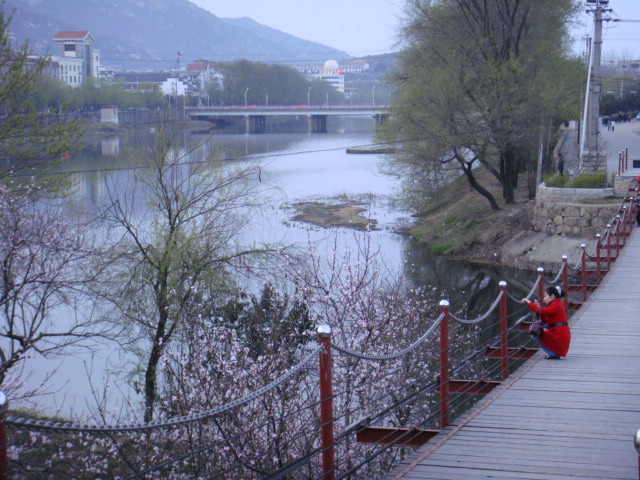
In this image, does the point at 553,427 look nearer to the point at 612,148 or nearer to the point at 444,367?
the point at 444,367

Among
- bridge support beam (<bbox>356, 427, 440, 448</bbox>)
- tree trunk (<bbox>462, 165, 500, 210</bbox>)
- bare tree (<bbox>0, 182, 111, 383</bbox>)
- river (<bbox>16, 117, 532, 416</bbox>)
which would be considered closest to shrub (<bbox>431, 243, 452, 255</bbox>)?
river (<bbox>16, 117, 532, 416</bbox>)

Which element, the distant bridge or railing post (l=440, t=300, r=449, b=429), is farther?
the distant bridge

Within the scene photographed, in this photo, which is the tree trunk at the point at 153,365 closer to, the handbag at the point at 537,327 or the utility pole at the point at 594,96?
the handbag at the point at 537,327

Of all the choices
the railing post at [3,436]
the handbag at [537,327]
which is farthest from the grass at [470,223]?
the railing post at [3,436]

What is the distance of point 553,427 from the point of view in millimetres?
7051

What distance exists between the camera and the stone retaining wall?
28.2 metres

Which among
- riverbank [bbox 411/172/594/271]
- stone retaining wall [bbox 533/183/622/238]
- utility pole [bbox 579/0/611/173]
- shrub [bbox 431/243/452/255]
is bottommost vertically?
shrub [bbox 431/243/452/255]

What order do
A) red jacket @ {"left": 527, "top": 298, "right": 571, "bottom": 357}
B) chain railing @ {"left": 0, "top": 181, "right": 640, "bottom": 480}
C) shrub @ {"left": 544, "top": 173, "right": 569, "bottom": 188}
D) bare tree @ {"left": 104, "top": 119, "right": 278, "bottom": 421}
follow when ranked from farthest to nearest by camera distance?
1. shrub @ {"left": 544, "top": 173, "right": 569, "bottom": 188}
2. bare tree @ {"left": 104, "top": 119, "right": 278, "bottom": 421}
3. red jacket @ {"left": 527, "top": 298, "right": 571, "bottom": 357}
4. chain railing @ {"left": 0, "top": 181, "right": 640, "bottom": 480}

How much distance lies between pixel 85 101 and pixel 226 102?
38.8 m

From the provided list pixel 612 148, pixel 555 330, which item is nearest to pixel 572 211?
pixel 612 148

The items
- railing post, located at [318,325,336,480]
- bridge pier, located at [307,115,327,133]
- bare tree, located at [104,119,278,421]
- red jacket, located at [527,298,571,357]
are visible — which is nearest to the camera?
railing post, located at [318,325,336,480]

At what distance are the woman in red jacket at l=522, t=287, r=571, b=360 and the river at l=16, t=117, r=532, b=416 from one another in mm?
5840

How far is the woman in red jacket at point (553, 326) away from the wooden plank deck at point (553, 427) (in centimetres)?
15

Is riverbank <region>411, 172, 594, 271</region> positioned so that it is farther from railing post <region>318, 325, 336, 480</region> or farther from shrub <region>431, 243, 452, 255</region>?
railing post <region>318, 325, 336, 480</region>
